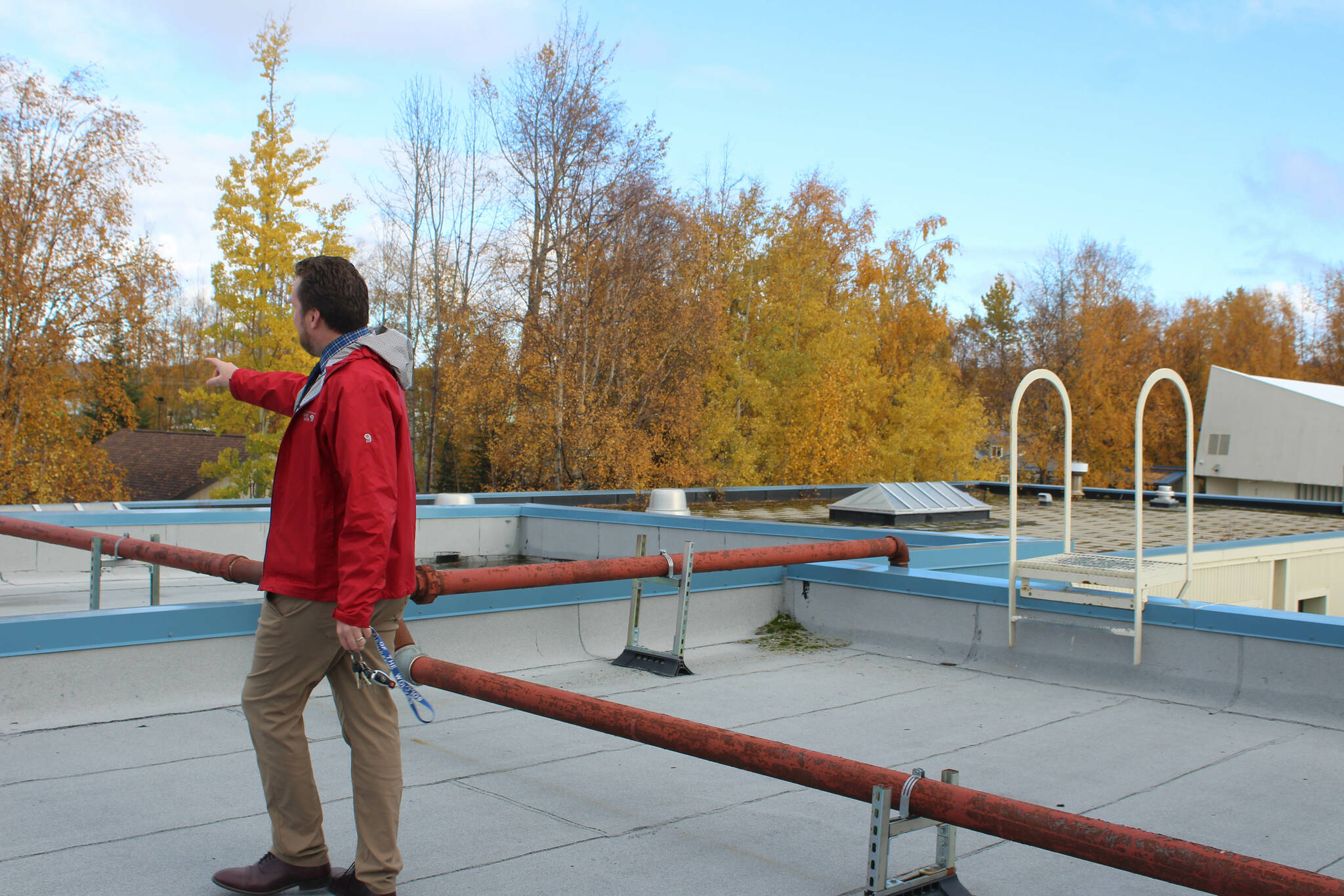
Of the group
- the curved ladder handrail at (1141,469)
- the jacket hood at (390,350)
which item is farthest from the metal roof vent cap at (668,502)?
the jacket hood at (390,350)

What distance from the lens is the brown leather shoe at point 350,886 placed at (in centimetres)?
268

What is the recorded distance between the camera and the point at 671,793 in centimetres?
375

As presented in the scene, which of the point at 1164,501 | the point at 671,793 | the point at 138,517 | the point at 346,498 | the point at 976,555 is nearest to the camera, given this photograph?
the point at 346,498

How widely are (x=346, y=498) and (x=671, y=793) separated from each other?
1.91 metres

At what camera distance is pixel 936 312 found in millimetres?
40062

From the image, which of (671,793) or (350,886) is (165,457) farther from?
(350,886)

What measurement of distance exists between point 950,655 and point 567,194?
20.5 metres

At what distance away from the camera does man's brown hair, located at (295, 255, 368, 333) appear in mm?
2734

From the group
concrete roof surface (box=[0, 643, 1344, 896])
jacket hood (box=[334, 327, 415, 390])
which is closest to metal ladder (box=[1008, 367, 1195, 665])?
concrete roof surface (box=[0, 643, 1344, 896])

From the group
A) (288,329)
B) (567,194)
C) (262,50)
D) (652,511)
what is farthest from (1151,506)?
(262,50)

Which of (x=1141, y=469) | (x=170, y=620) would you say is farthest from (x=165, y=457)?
(x=1141, y=469)

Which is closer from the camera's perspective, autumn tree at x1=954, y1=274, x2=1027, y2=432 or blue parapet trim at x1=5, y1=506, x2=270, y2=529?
blue parapet trim at x1=5, y1=506, x2=270, y2=529

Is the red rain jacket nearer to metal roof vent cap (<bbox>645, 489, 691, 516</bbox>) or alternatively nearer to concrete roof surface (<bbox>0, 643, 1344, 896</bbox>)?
concrete roof surface (<bbox>0, 643, 1344, 896</bbox>)

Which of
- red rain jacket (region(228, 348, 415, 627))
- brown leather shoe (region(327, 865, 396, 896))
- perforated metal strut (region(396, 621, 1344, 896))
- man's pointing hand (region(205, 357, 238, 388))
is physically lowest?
brown leather shoe (region(327, 865, 396, 896))
